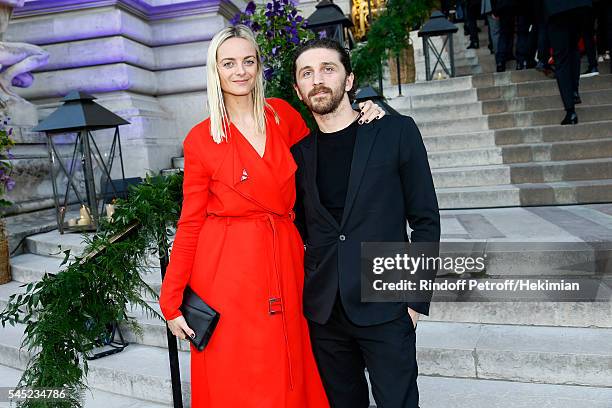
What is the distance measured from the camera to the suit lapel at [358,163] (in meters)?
2.20

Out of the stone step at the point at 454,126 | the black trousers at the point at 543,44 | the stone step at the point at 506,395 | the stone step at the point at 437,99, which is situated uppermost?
the black trousers at the point at 543,44

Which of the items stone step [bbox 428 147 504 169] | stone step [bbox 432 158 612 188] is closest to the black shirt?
stone step [bbox 432 158 612 188]

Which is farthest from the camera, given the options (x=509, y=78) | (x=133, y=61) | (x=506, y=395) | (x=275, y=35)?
(x=133, y=61)

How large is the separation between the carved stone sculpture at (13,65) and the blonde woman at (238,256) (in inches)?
232

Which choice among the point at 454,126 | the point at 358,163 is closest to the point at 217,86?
the point at 358,163

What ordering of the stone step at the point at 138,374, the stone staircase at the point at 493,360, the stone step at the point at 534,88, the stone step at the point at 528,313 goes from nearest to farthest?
the stone staircase at the point at 493,360 → the stone step at the point at 528,313 → the stone step at the point at 138,374 → the stone step at the point at 534,88

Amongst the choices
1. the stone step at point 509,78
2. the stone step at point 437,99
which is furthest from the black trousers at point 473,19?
the stone step at point 437,99

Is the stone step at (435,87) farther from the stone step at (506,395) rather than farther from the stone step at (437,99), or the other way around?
the stone step at (506,395)

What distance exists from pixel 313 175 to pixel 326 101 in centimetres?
31

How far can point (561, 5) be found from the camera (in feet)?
20.4

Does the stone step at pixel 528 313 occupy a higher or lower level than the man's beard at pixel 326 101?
lower

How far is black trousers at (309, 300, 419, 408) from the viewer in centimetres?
218

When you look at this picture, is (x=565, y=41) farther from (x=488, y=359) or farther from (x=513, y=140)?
(x=488, y=359)

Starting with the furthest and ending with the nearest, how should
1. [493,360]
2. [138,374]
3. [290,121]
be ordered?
[138,374], [493,360], [290,121]
